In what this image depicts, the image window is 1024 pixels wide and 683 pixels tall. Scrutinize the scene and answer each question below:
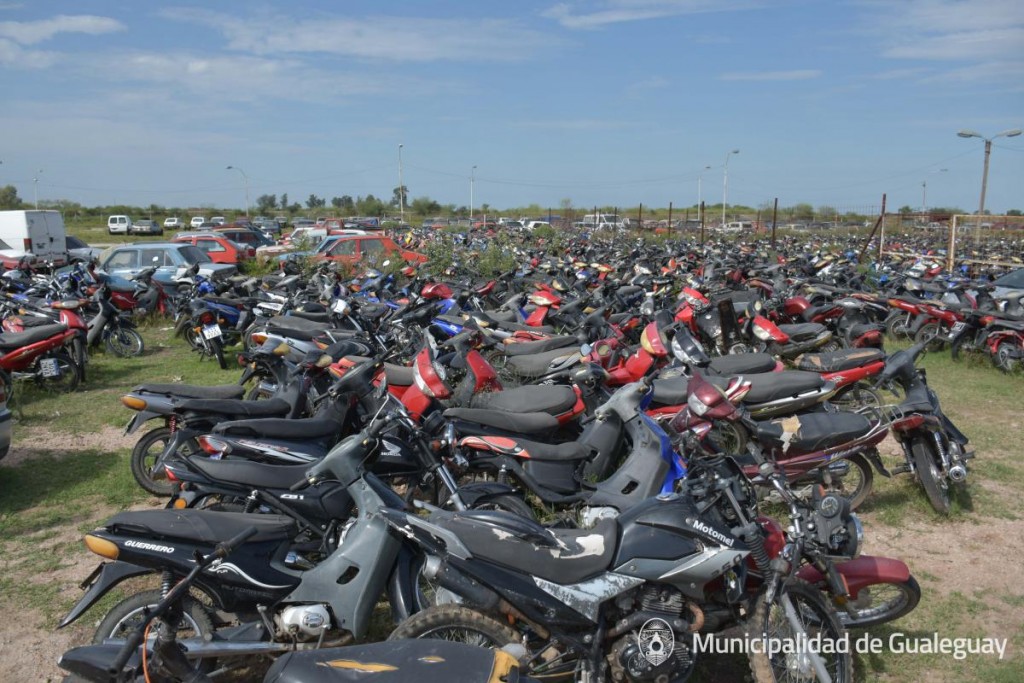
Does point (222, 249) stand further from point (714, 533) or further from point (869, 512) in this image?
point (714, 533)

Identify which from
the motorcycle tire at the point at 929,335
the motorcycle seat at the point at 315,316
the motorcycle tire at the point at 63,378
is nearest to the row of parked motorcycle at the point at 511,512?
the motorcycle seat at the point at 315,316

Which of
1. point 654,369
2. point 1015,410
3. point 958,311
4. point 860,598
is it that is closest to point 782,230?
point 958,311

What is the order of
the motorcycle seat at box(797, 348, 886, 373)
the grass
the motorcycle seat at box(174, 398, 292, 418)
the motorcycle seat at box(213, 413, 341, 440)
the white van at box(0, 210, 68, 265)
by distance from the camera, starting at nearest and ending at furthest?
the grass, the motorcycle seat at box(213, 413, 341, 440), the motorcycle seat at box(174, 398, 292, 418), the motorcycle seat at box(797, 348, 886, 373), the white van at box(0, 210, 68, 265)

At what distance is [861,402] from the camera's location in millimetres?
6863

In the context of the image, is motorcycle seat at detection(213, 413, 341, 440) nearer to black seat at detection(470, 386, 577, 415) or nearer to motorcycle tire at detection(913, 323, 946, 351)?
black seat at detection(470, 386, 577, 415)

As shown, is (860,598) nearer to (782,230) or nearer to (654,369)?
(654,369)

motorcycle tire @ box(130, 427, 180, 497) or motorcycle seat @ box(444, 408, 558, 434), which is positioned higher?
motorcycle seat @ box(444, 408, 558, 434)

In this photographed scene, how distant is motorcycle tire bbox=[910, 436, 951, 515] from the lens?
539 cm

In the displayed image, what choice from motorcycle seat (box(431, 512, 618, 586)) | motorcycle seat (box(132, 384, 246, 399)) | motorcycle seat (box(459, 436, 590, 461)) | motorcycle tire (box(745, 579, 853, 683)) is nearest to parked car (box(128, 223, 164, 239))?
motorcycle seat (box(132, 384, 246, 399))

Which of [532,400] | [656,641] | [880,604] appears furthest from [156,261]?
[880,604]

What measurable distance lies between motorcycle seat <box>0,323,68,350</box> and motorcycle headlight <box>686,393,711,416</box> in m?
7.05

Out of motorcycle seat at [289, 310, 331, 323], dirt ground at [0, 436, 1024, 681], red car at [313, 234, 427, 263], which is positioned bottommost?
dirt ground at [0, 436, 1024, 681]

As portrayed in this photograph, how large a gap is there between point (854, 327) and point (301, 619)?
25.9 feet

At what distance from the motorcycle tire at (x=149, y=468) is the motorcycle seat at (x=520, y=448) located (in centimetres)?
237
